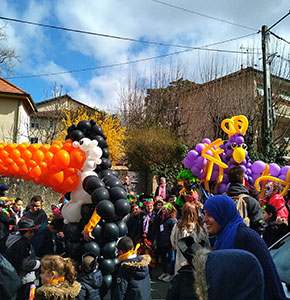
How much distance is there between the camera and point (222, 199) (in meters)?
2.29

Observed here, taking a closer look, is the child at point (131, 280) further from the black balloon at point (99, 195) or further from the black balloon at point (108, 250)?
the black balloon at point (99, 195)

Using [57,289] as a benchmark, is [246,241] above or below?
above

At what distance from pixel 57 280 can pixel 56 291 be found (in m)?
0.15

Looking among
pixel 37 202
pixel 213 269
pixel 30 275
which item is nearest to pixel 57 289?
pixel 30 275

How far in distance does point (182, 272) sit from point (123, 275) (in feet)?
3.89

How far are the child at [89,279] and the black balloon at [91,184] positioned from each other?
54.4 inches

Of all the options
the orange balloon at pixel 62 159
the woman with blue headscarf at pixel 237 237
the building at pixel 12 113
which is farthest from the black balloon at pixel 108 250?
the building at pixel 12 113

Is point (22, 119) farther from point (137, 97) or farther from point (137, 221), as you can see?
point (137, 221)

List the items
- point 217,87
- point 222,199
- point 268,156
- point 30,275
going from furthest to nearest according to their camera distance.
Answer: point 217,87 < point 268,156 < point 30,275 < point 222,199

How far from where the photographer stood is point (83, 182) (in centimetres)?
547

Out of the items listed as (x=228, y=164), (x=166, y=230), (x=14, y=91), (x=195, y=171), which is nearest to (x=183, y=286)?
(x=166, y=230)

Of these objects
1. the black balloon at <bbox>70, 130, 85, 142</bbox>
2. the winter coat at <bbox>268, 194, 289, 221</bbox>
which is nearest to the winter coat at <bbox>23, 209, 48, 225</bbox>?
the black balloon at <bbox>70, 130, 85, 142</bbox>

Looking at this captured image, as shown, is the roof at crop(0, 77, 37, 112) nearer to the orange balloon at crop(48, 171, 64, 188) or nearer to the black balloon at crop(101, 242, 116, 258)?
the orange balloon at crop(48, 171, 64, 188)

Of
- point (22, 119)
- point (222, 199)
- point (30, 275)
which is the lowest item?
point (30, 275)
